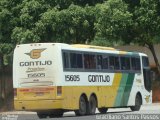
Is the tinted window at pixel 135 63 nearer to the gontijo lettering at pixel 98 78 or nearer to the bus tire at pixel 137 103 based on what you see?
the bus tire at pixel 137 103

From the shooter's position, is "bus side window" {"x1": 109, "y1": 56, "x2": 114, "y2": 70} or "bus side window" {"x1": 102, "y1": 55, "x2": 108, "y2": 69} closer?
"bus side window" {"x1": 102, "y1": 55, "x2": 108, "y2": 69}

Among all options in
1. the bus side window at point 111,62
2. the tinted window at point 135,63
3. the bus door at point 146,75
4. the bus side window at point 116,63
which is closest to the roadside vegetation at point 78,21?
the bus door at point 146,75

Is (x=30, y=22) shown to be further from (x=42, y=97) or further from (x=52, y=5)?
(x=42, y=97)

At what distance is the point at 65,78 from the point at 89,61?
259cm

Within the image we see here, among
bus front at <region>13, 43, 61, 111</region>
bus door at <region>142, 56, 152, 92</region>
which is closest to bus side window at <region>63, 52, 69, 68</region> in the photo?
bus front at <region>13, 43, 61, 111</region>

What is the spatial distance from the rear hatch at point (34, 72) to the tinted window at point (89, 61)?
2.54 meters

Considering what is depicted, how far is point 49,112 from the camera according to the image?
2936 cm

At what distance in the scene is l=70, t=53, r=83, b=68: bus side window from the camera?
94.7ft

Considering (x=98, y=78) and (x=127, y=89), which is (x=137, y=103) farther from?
(x=98, y=78)

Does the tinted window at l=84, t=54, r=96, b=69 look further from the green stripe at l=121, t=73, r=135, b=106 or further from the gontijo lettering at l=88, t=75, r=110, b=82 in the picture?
the green stripe at l=121, t=73, r=135, b=106

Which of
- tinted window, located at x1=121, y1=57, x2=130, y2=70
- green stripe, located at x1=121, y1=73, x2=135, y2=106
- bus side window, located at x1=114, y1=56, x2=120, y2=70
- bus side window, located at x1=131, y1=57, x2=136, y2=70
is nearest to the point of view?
bus side window, located at x1=114, y1=56, x2=120, y2=70

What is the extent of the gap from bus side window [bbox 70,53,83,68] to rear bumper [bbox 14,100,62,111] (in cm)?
212

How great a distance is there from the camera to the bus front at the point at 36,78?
27.7m

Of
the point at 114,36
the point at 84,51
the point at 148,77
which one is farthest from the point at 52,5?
the point at 84,51
